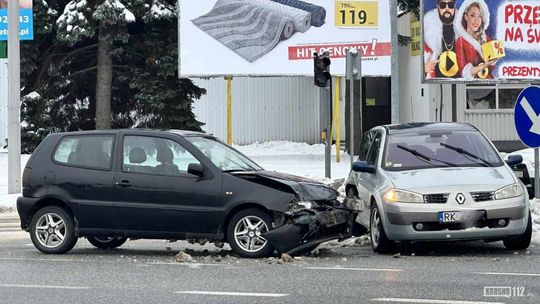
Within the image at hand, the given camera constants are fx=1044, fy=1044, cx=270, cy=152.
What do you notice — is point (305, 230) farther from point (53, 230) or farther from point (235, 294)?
point (53, 230)

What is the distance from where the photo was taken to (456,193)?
38.0 ft

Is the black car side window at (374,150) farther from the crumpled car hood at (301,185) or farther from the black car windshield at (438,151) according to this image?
the crumpled car hood at (301,185)

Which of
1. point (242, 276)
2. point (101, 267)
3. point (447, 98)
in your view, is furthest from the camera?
point (447, 98)

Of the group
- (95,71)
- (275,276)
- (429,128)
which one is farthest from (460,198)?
(95,71)

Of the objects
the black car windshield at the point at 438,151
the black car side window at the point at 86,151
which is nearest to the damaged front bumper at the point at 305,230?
the black car windshield at the point at 438,151

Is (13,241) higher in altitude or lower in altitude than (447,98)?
lower

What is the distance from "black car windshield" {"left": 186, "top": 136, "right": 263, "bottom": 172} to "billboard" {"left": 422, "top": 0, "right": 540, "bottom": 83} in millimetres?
16683

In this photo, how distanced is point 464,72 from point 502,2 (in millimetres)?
2394

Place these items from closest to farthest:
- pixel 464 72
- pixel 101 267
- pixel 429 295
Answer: pixel 429 295 → pixel 101 267 → pixel 464 72

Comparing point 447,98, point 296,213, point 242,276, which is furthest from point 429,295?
point 447,98

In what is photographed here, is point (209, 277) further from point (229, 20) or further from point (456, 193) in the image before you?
point (229, 20)

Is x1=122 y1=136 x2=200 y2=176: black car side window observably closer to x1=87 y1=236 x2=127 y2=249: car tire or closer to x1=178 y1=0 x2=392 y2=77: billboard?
x1=87 y1=236 x2=127 y2=249: car tire

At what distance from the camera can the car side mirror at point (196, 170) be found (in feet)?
38.6

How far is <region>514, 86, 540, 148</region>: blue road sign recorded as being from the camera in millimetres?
15352
